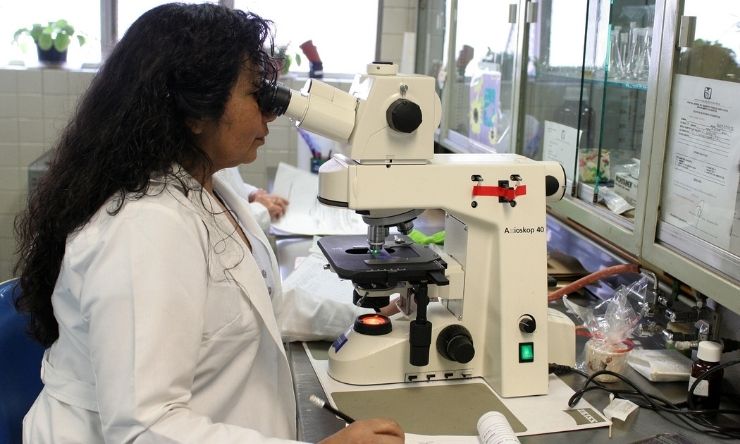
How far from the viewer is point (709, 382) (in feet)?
4.64

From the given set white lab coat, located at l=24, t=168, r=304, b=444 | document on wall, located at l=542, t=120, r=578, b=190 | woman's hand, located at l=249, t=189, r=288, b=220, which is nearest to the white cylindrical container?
white lab coat, located at l=24, t=168, r=304, b=444

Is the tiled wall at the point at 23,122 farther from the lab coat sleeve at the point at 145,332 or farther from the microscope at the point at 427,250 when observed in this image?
the lab coat sleeve at the point at 145,332

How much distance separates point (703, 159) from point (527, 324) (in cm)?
46

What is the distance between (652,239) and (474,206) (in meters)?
0.43

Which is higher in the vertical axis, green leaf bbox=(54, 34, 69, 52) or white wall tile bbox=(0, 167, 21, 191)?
green leaf bbox=(54, 34, 69, 52)

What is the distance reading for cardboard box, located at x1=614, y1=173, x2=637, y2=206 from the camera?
5.68 ft

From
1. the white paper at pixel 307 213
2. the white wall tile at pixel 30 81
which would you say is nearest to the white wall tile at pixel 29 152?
the white wall tile at pixel 30 81

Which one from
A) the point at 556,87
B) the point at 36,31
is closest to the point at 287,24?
the point at 36,31

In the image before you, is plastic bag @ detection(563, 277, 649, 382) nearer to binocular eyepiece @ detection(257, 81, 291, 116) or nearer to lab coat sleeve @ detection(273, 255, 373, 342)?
lab coat sleeve @ detection(273, 255, 373, 342)

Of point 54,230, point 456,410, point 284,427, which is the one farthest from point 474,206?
point 54,230

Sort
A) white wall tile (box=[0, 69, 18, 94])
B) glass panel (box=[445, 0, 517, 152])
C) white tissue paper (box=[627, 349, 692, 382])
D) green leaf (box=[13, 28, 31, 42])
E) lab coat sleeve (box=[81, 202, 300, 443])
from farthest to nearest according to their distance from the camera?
green leaf (box=[13, 28, 31, 42]), white wall tile (box=[0, 69, 18, 94]), glass panel (box=[445, 0, 517, 152]), white tissue paper (box=[627, 349, 692, 382]), lab coat sleeve (box=[81, 202, 300, 443])

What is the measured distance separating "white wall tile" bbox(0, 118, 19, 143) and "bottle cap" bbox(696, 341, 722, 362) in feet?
11.4

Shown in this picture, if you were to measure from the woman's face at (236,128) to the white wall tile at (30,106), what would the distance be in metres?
2.98

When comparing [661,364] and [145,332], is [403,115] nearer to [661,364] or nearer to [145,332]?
[145,332]
